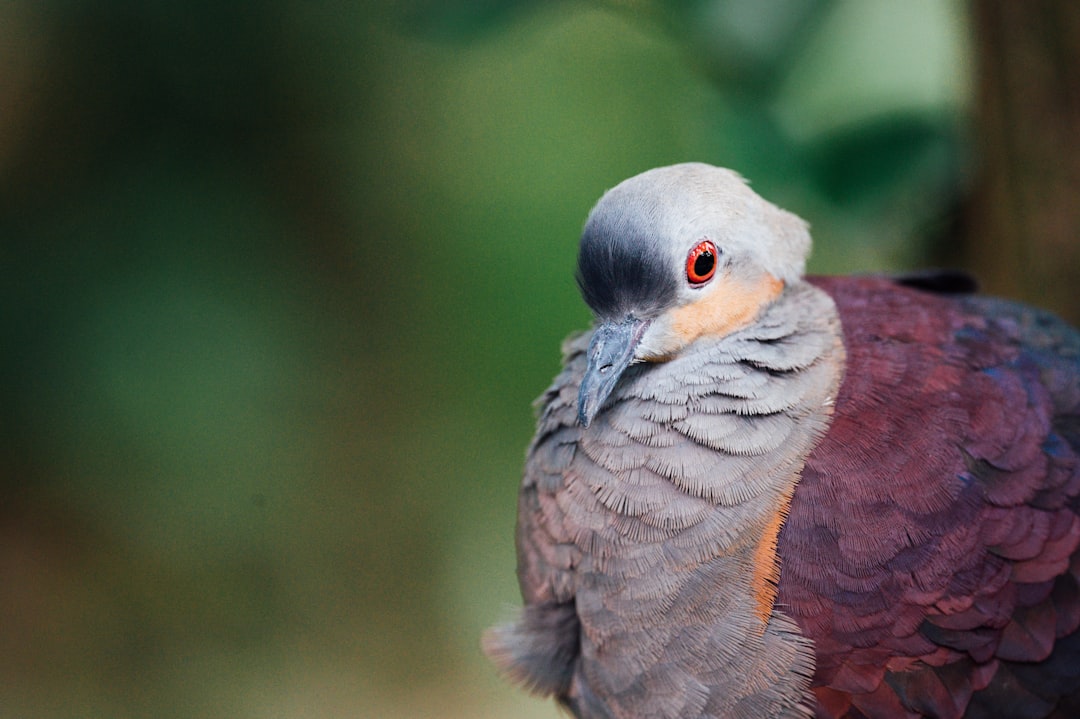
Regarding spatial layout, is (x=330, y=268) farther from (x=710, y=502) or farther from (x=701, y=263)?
(x=710, y=502)

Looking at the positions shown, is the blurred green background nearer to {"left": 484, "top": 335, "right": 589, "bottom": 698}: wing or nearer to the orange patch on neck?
the orange patch on neck

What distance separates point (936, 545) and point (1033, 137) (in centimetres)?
142

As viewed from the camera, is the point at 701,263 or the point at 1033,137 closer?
the point at 701,263

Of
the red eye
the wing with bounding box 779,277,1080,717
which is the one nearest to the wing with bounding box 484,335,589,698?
the red eye

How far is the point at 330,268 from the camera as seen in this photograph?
8.74 feet

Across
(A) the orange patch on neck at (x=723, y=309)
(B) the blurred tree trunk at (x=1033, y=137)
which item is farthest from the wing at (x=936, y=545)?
(B) the blurred tree trunk at (x=1033, y=137)

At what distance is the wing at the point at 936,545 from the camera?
4.09ft

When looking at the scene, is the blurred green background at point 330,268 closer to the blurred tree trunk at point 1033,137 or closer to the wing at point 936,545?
the blurred tree trunk at point 1033,137

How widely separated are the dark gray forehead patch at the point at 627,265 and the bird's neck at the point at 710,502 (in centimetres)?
12

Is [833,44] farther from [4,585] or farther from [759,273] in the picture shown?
[4,585]

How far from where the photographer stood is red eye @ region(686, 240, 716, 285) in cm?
135

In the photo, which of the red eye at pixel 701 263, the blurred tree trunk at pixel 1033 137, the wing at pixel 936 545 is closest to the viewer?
the wing at pixel 936 545

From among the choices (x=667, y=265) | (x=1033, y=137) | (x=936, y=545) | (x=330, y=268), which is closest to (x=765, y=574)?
(x=936, y=545)

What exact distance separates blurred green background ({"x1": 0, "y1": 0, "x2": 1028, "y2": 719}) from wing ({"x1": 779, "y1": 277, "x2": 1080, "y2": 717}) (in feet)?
3.64
